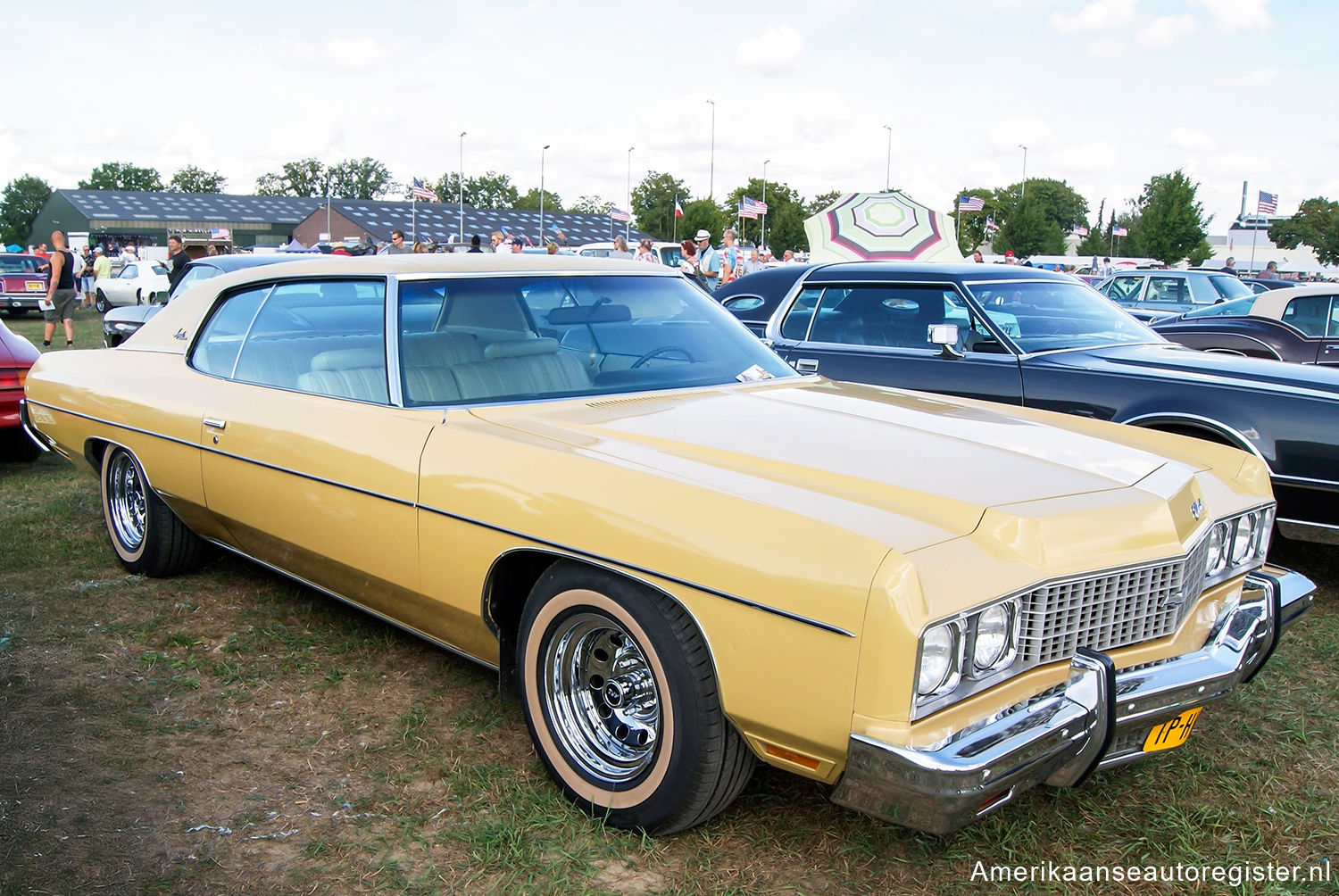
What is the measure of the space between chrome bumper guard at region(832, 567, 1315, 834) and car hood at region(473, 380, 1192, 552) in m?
0.39

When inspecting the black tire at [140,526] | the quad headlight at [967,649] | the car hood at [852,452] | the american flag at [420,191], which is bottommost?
the black tire at [140,526]

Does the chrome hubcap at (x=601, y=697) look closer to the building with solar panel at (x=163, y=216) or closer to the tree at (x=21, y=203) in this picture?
the building with solar panel at (x=163, y=216)

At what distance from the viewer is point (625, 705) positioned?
257cm

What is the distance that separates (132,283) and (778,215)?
55380 millimetres

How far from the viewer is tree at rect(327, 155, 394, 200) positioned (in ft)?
373

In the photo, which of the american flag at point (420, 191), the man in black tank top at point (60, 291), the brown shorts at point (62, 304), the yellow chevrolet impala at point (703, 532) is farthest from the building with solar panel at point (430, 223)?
the yellow chevrolet impala at point (703, 532)

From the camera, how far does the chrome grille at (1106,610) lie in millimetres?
2168

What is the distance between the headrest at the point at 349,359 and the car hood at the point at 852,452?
48 cm

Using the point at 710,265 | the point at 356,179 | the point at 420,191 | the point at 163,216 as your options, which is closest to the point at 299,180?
the point at 356,179

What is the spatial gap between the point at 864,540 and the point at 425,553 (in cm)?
134

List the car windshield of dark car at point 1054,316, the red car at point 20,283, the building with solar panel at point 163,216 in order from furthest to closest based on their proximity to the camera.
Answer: the building with solar panel at point 163,216 → the red car at point 20,283 → the car windshield of dark car at point 1054,316

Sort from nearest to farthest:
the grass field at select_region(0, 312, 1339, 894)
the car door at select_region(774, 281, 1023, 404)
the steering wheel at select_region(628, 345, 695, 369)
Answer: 1. the grass field at select_region(0, 312, 1339, 894)
2. the steering wheel at select_region(628, 345, 695, 369)
3. the car door at select_region(774, 281, 1023, 404)

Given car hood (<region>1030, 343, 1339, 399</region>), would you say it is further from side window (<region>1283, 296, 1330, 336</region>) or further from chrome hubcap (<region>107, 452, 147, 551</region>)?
side window (<region>1283, 296, 1330, 336</region>)

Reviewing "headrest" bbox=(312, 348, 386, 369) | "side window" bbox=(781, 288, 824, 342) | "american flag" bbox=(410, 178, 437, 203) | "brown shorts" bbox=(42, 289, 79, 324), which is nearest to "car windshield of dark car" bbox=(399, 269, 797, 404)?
"headrest" bbox=(312, 348, 386, 369)
